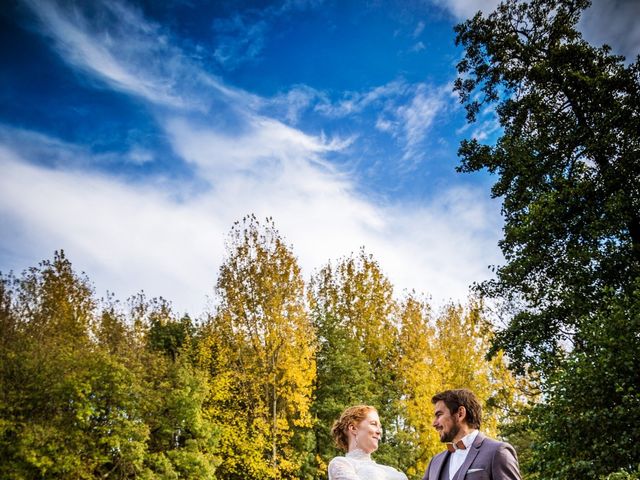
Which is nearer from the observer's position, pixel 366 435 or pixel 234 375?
pixel 366 435

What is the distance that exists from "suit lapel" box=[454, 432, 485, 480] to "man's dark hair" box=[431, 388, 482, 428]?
0.20m

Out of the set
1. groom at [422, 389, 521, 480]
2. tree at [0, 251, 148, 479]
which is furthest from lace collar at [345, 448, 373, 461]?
tree at [0, 251, 148, 479]

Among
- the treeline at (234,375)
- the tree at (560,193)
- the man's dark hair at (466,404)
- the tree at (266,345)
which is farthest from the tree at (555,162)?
the tree at (266,345)

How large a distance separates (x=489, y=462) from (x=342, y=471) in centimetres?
108

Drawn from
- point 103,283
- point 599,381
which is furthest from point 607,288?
point 103,283

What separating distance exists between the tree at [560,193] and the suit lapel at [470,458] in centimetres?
552

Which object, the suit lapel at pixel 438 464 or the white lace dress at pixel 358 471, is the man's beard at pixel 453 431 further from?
the white lace dress at pixel 358 471

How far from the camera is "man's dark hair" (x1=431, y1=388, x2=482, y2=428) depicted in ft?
11.1

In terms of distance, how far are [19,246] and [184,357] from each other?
28.7 ft

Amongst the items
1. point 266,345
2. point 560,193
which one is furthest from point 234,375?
point 560,193

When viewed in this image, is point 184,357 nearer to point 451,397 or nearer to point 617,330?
point 617,330

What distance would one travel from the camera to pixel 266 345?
20391 millimetres

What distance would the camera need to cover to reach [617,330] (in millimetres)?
7535

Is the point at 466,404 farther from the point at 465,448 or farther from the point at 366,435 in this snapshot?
the point at 366,435
